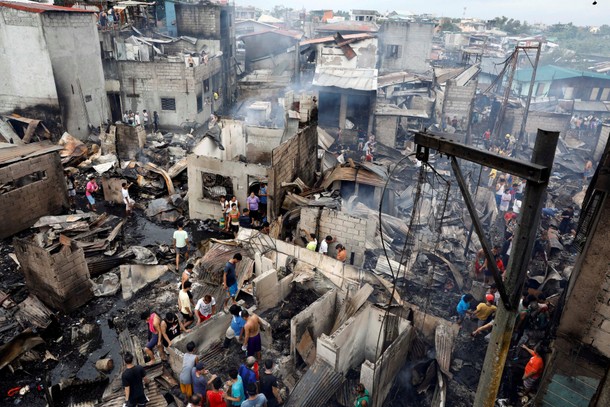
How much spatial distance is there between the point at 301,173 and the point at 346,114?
1085cm

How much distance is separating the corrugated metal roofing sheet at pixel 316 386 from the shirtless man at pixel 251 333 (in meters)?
1.32

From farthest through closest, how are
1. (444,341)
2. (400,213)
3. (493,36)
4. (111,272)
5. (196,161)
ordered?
(493,36), (400,213), (196,161), (111,272), (444,341)

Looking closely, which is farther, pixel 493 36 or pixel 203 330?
pixel 493 36

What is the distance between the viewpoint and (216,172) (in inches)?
582

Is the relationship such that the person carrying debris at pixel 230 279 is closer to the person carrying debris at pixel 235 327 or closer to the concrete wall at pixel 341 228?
the person carrying debris at pixel 235 327

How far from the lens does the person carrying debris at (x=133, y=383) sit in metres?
7.09

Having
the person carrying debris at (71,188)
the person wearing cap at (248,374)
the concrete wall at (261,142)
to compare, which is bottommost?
the person carrying debris at (71,188)

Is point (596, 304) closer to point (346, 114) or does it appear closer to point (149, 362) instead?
point (149, 362)

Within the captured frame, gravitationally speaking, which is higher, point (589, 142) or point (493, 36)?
point (493, 36)

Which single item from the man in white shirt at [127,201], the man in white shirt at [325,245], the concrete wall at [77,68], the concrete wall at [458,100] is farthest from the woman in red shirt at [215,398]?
the concrete wall at [458,100]

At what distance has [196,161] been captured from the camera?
48.5 feet

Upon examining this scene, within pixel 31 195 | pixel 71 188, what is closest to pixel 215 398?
pixel 31 195

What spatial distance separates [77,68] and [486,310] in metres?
22.7

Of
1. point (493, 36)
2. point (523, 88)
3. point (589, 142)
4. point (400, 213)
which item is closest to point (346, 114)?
point (400, 213)
